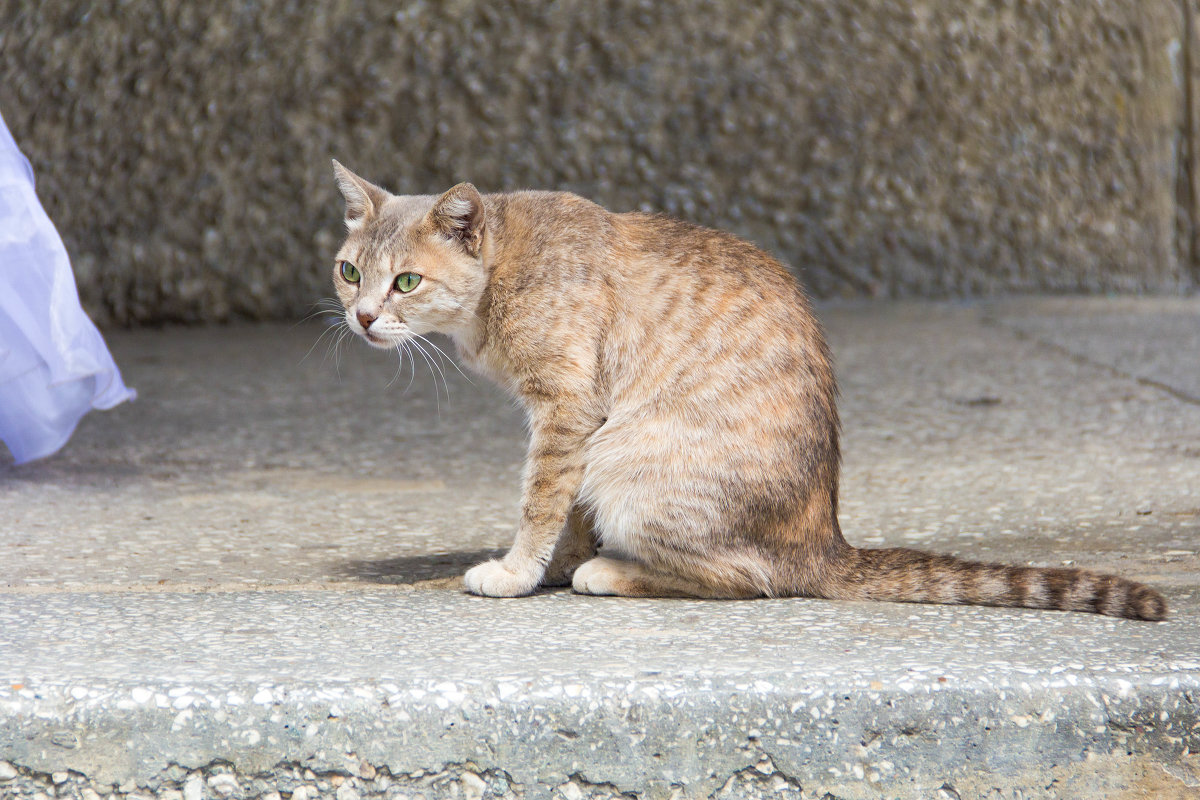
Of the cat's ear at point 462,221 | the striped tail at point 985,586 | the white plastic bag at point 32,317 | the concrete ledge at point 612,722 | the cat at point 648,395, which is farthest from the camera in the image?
the white plastic bag at point 32,317

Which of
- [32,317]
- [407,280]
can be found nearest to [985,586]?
[407,280]

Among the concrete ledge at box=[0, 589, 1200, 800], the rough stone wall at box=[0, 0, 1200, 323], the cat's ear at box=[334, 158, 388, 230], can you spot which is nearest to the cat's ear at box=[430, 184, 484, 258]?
the cat's ear at box=[334, 158, 388, 230]

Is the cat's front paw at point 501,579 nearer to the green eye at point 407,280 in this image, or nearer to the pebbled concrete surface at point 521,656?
the pebbled concrete surface at point 521,656

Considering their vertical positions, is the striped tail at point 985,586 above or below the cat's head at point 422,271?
below

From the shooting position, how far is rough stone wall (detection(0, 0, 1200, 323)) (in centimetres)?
526

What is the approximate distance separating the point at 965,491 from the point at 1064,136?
10.6ft

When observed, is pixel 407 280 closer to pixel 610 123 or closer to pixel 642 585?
pixel 642 585

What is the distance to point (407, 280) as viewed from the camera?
2211 millimetres

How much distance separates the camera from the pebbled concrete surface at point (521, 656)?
1.57 m

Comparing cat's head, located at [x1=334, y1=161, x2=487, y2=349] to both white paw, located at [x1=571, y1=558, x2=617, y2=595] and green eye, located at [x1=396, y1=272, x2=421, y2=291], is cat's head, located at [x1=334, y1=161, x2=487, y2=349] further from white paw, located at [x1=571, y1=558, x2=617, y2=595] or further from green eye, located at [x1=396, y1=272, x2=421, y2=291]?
white paw, located at [x1=571, y1=558, x2=617, y2=595]

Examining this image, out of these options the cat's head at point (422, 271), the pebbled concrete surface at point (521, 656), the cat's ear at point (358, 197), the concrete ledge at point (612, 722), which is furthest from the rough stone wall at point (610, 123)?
the concrete ledge at point (612, 722)

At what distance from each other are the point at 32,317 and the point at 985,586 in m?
2.06

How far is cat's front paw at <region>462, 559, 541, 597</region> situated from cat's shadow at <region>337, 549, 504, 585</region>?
11 centimetres

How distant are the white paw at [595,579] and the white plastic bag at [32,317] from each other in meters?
1.29
